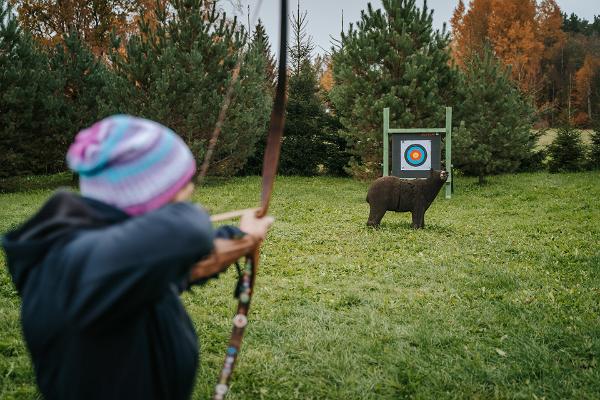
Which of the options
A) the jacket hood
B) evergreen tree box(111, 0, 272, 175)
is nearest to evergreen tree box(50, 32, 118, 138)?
evergreen tree box(111, 0, 272, 175)

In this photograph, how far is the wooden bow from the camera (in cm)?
143

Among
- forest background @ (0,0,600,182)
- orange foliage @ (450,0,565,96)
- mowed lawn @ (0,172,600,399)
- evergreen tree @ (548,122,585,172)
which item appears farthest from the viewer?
orange foliage @ (450,0,565,96)

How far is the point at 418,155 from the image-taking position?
1055 centimetres

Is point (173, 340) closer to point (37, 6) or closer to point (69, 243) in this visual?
point (69, 243)

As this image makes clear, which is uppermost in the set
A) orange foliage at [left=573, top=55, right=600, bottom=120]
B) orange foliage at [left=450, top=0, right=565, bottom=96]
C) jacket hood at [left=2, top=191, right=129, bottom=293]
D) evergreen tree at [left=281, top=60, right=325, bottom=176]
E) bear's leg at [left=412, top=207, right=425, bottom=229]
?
orange foliage at [left=450, top=0, right=565, bottom=96]

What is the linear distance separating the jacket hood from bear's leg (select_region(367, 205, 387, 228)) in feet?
21.4

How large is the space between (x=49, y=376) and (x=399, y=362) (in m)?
2.21

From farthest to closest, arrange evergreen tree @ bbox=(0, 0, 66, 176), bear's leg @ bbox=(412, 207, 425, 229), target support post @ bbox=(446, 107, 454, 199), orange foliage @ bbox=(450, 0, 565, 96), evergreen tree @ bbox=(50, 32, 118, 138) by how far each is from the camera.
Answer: orange foliage @ bbox=(450, 0, 565, 96) → evergreen tree @ bbox=(50, 32, 118, 138) → evergreen tree @ bbox=(0, 0, 66, 176) → target support post @ bbox=(446, 107, 454, 199) → bear's leg @ bbox=(412, 207, 425, 229)

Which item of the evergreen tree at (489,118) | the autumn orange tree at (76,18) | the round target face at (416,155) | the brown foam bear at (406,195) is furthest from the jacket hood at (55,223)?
the autumn orange tree at (76,18)

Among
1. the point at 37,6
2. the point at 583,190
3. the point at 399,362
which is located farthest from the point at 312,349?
the point at 37,6

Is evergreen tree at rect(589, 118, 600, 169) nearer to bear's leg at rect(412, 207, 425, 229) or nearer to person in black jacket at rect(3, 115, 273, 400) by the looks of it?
bear's leg at rect(412, 207, 425, 229)

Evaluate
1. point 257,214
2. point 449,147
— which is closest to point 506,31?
point 449,147

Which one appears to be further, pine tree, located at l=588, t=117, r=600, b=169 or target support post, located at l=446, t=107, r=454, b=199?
pine tree, located at l=588, t=117, r=600, b=169

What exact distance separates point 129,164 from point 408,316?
3.10 metres
